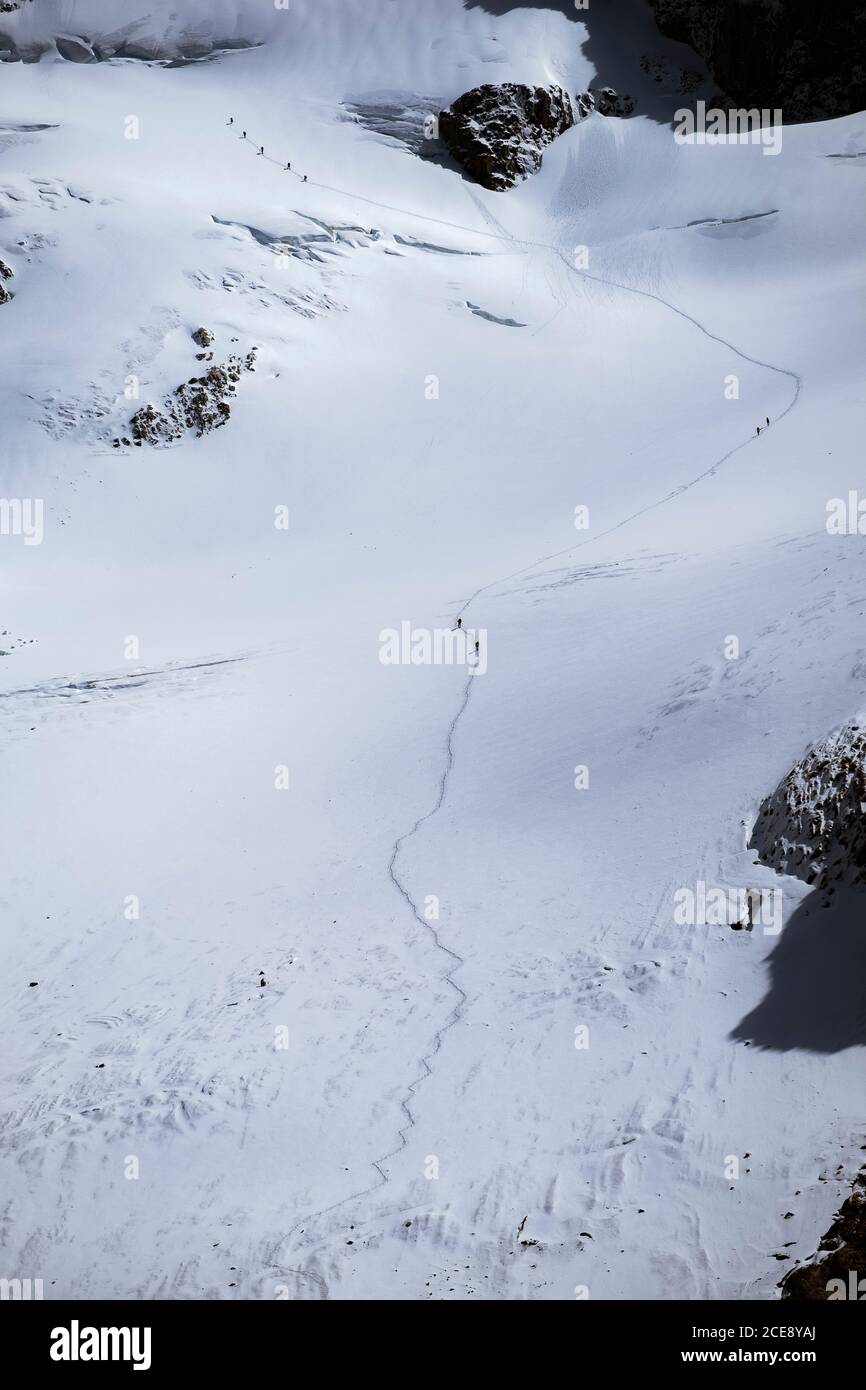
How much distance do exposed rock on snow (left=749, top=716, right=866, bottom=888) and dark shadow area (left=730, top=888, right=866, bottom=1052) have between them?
295mm

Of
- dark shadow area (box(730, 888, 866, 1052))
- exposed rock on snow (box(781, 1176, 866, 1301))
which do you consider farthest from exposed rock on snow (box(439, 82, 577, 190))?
exposed rock on snow (box(781, 1176, 866, 1301))

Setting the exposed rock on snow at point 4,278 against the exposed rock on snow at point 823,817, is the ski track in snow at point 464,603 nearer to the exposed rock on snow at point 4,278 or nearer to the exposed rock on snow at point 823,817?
the exposed rock on snow at point 823,817

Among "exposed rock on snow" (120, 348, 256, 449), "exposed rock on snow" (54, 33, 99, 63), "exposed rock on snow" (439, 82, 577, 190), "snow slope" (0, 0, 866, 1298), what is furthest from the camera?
"exposed rock on snow" (54, 33, 99, 63)

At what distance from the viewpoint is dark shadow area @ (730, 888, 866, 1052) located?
7.82m

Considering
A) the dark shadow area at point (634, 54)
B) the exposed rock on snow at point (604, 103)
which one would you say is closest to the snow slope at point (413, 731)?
the exposed rock on snow at point (604, 103)

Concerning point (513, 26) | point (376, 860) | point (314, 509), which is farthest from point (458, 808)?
point (513, 26)

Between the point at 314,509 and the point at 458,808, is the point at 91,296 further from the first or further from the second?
the point at 458,808

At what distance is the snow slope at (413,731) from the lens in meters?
8.03

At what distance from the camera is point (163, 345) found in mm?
32594

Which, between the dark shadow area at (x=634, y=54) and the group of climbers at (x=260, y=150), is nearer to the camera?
the group of climbers at (x=260, y=150)

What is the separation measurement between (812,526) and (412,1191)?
46.6 feet

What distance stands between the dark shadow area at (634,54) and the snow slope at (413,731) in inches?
465

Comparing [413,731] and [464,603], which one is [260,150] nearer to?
[464,603]

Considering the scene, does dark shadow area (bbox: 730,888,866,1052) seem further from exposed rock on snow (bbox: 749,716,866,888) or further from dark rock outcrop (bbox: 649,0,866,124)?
dark rock outcrop (bbox: 649,0,866,124)
